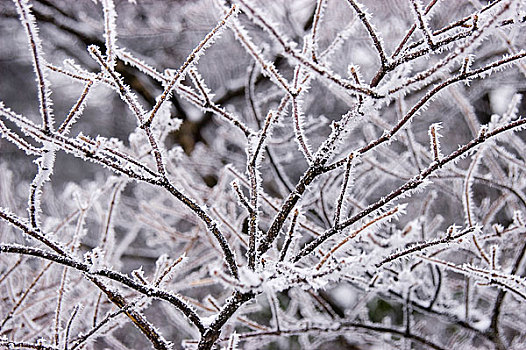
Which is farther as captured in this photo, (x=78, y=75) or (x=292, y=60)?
(x=78, y=75)

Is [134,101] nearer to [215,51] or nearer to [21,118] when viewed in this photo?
[21,118]

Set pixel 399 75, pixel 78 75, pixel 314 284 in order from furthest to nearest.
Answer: pixel 78 75 → pixel 399 75 → pixel 314 284

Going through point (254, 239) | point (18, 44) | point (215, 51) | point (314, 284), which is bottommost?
point (314, 284)

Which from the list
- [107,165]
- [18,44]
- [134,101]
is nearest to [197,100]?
[134,101]

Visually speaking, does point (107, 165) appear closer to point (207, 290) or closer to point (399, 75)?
point (399, 75)

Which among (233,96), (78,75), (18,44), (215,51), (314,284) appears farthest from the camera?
(18,44)

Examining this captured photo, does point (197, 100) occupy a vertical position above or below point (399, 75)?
above

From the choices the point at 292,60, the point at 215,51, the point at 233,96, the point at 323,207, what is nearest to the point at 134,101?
the point at 292,60
